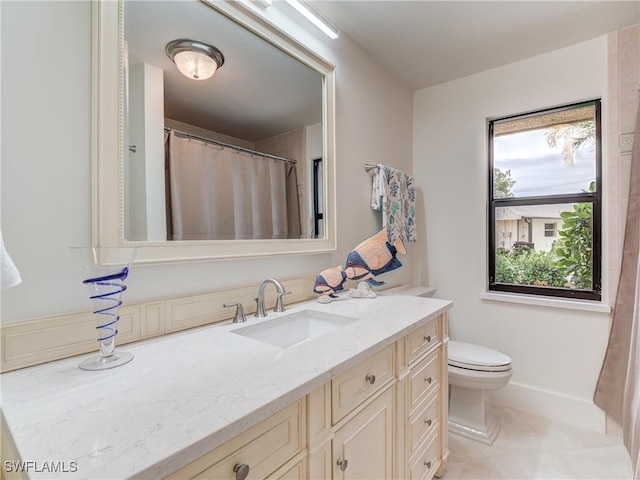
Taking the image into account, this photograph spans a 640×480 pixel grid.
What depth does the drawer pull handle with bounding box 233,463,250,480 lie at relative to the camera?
62cm

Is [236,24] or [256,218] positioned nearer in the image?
[236,24]

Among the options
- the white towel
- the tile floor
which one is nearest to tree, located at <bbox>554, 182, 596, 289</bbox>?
the tile floor

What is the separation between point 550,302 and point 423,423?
1367 millimetres

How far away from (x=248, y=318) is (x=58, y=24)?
3.67ft

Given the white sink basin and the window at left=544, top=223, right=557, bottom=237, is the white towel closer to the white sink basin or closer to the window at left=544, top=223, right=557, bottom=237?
the white sink basin

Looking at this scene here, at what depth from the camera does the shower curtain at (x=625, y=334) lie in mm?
1717

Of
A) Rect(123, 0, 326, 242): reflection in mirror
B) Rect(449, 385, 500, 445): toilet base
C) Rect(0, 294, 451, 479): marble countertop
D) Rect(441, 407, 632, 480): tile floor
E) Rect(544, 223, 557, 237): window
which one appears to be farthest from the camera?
Rect(544, 223, 557, 237): window

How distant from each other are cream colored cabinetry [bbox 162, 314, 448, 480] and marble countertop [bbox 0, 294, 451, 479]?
59mm

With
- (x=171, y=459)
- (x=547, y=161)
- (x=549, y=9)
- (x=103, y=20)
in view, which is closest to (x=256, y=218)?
(x=103, y=20)

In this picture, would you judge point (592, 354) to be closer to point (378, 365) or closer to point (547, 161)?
point (547, 161)

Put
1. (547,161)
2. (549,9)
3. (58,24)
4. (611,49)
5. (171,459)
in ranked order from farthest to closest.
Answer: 1. (547,161)
2. (611,49)
3. (549,9)
4. (58,24)
5. (171,459)

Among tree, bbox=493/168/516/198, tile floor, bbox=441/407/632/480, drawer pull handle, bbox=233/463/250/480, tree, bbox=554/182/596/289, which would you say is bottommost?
tile floor, bbox=441/407/632/480

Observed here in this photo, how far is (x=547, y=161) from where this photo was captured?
217 centimetres

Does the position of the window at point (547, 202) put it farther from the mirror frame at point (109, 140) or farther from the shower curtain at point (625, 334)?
the mirror frame at point (109, 140)
